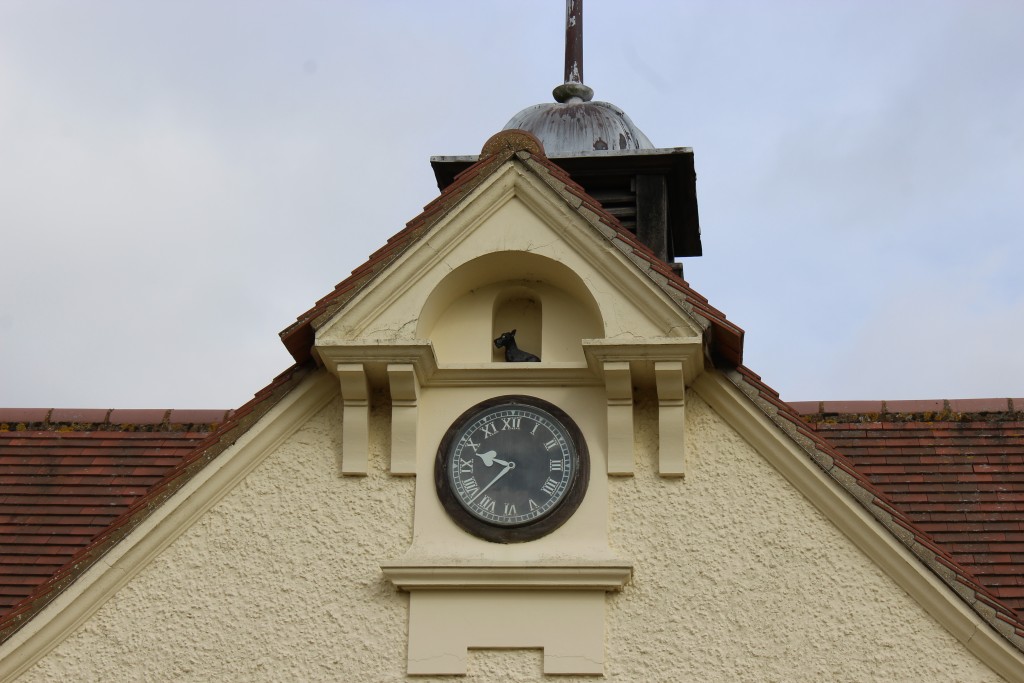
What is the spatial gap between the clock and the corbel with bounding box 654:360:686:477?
0.50 m

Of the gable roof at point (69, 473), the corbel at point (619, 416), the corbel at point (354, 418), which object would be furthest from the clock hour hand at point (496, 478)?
the gable roof at point (69, 473)

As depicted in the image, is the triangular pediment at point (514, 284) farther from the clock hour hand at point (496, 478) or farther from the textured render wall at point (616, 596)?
the clock hour hand at point (496, 478)

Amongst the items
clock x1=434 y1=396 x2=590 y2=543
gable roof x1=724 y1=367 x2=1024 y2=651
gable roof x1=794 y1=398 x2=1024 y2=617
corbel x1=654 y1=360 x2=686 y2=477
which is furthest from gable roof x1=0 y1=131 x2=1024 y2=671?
clock x1=434 y1=396 x2=590 y2=543

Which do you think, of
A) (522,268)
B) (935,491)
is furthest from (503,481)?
(935,491)

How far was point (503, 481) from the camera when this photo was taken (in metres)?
11.3

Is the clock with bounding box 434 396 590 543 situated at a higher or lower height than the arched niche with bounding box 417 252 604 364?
lower

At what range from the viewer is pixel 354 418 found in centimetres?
1149

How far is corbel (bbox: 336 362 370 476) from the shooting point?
11391 millimetres

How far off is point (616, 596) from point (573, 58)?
27.2 feet

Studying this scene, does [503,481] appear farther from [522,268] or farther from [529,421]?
[522,268]

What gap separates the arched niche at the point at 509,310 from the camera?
11.8 metres

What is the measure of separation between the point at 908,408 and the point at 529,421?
412cm

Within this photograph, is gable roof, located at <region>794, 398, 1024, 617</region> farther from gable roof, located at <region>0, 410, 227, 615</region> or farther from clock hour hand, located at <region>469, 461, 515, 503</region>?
gable roof, located at <region>0, 410, 227, 615</region>

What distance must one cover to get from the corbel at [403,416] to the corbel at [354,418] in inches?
6.8
